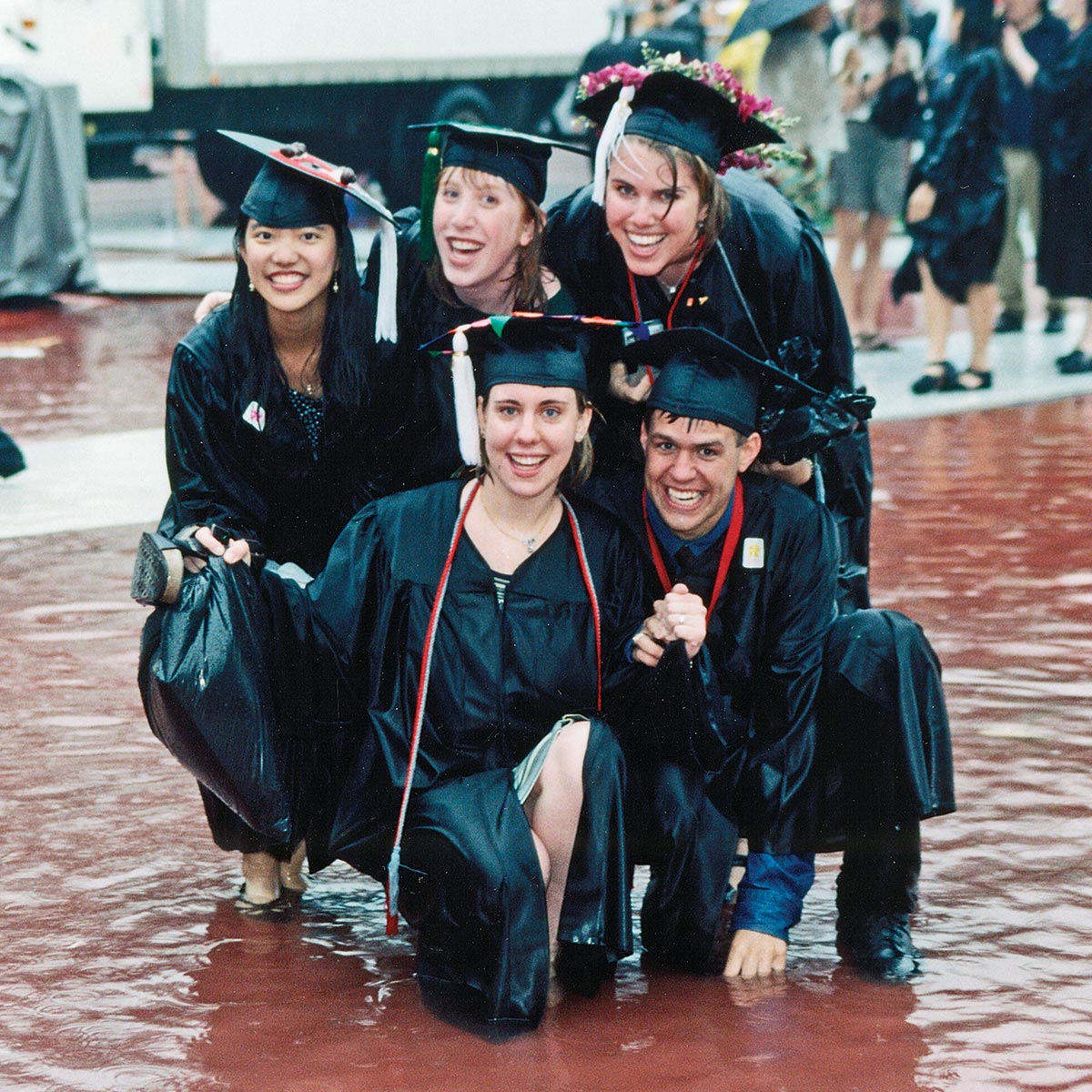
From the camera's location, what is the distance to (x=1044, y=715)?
5.65m

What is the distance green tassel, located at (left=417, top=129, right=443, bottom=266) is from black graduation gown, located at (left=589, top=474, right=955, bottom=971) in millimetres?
809

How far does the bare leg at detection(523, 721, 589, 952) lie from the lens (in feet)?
12.8

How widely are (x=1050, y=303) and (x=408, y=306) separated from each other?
29.1ft

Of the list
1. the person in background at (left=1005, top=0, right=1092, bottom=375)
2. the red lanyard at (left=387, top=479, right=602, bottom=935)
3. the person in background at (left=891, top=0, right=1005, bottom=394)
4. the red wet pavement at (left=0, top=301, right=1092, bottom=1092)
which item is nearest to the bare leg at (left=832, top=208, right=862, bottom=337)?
the person in background at (left=891, top=0, right=1005, bottom=394)

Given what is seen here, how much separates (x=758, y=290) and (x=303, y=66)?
1258 centimetres

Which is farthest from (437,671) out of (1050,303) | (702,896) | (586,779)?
(1050,303)

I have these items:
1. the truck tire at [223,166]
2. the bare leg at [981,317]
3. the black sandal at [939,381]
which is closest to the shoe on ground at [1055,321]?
the bare leg at [981,317]

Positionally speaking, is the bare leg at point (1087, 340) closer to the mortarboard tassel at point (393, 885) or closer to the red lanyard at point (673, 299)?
the red lanyard at point (673, 299)

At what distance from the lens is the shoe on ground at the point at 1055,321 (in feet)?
41.8

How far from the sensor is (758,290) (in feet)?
15.8

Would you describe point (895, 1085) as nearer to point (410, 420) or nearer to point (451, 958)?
point (451, 958)

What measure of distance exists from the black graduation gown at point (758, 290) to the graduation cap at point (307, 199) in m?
0.45

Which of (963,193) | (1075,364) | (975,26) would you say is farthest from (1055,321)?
(975,26)

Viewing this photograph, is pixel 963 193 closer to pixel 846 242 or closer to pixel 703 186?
pixel 846 242
